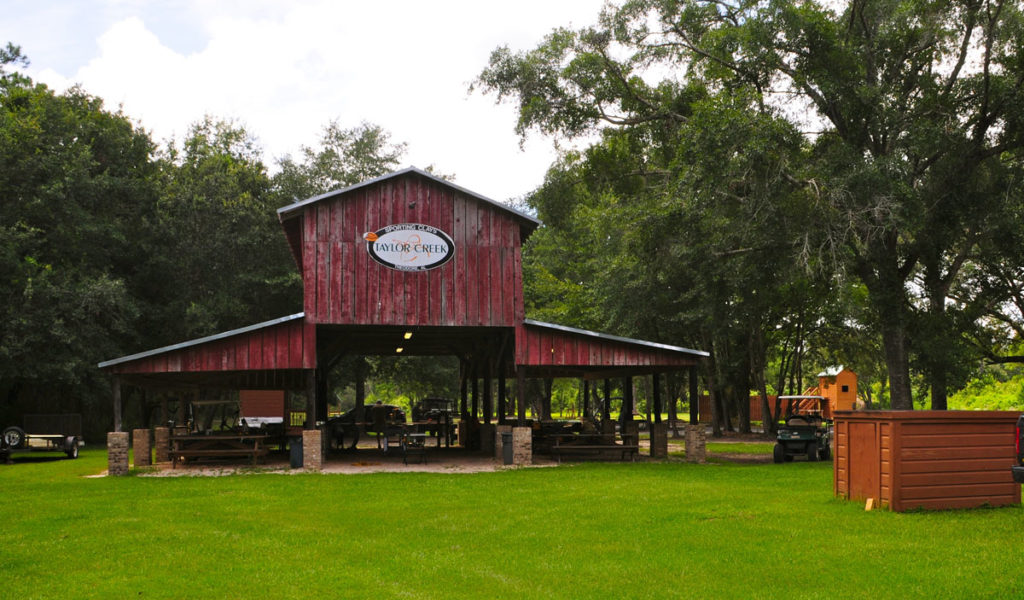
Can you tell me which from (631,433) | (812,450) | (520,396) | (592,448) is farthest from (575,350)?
(812,450)

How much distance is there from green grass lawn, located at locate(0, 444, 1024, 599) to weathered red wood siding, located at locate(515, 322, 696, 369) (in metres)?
Answer: 5.42

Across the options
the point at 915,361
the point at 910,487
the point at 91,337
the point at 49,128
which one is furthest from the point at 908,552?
the point at 49,128

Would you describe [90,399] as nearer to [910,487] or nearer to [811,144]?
[811,144]

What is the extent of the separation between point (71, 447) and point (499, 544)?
19.6 m

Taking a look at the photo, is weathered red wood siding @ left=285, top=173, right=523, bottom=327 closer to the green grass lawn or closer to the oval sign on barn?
the oval sign on barn

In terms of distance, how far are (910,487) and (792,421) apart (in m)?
11.2

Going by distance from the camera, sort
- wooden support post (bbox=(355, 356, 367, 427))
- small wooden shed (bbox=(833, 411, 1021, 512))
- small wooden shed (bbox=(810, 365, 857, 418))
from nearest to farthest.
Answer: small wooden shed (bbox=(833, 411, 1021, 512)) < wooden support post (bbox=(355, 356, 367, 427)) < small wooden shed (bbox=(810, 365, 857, 418))

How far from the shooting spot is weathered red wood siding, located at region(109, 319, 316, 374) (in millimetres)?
18828

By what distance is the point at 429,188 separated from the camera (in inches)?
801

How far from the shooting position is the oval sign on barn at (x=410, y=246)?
65.6ft

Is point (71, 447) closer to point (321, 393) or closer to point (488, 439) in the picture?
point (321, 393)

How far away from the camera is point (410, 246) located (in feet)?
65.9

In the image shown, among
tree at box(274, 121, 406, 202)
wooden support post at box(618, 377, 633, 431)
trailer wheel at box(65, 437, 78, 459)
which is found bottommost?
trailer wheel at box(65, 437, 78, 459)

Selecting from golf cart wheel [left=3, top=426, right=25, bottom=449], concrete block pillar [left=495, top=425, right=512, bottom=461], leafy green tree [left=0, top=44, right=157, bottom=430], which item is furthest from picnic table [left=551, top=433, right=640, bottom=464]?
leafy green tree [left=0, top=44, right=157, bottom=430]
